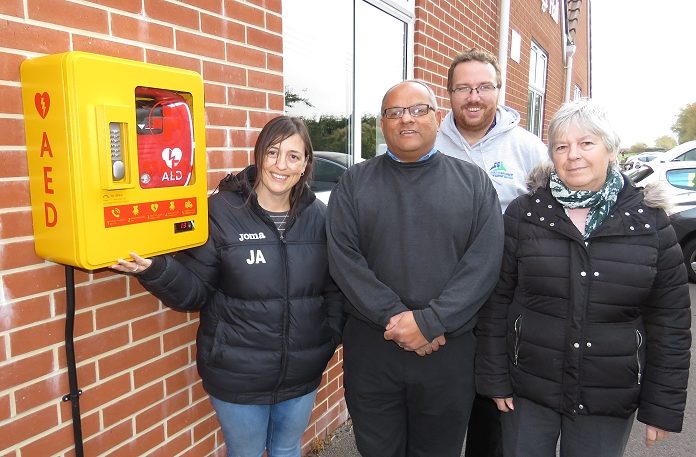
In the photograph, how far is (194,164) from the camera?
1737 millimetres

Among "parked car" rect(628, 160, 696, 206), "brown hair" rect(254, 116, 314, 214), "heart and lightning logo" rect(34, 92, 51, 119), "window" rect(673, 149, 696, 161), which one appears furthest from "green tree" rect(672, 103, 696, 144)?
"heart and lightning logo" rect(34, 92, 51, 119)

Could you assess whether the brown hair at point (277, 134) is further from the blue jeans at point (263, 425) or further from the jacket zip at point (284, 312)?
the blue jeans at point (263, 425)

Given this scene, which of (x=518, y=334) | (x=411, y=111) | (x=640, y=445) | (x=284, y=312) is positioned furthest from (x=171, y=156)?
(x=640, y=445)

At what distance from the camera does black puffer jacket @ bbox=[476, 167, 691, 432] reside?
1.78 meters

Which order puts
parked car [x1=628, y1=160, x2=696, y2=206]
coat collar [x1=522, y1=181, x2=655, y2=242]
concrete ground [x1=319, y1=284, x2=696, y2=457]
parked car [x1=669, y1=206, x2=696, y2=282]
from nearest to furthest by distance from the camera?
coat collar [x1=522, y1=181, x2=655, y2=242] → concrete ground [x1=319, y1=284, x2=696, y2=457] → parked car [x1=669, y1=206, x2=696, y2=282] → parked car [x1=628, y1=160, x2=696, y2=206]

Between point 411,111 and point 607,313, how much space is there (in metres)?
1.03

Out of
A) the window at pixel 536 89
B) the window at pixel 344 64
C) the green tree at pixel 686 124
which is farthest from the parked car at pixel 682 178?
the green tree at pixel 686 124

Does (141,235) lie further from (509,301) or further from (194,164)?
(509,301)

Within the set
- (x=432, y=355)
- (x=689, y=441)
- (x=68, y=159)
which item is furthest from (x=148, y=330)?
(x=689, y=441)

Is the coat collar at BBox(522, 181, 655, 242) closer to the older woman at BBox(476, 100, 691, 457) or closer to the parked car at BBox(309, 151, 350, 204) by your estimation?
the older woman at BBox(476, 100, 691, 457)

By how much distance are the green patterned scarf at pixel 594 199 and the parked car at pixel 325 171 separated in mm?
1444

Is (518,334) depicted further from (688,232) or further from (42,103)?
(688,232)

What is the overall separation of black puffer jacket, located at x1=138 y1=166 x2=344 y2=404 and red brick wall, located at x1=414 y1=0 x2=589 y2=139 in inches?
89.6

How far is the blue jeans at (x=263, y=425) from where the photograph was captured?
1.97 m
